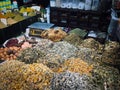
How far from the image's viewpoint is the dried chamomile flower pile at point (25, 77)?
129cm

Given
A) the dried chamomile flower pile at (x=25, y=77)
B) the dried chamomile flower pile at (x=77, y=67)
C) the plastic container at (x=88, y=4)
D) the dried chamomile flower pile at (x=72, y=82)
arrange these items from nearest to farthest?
the dried chamomile flower pile at (x=72, y=82) → the dried chamomile flower pile at (x=25, y=77) → the dried chamomile flower pile at (x=77, y=67) → the plastic container at (x=88, y=4)

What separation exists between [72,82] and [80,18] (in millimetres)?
2641

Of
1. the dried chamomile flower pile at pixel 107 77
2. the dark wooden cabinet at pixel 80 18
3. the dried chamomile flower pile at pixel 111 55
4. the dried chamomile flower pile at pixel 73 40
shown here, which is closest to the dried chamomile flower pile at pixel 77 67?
the dried chamomile flower pile at pixel 107 77

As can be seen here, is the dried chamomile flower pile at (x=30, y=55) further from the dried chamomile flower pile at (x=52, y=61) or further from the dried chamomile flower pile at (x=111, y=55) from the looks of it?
the dried chamomile flower pile at (x=111, y=55)

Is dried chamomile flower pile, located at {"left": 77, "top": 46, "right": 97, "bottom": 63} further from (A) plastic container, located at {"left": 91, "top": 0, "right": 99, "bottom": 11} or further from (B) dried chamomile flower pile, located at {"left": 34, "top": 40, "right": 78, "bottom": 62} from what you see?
(A) plastic container, located at {"left": 91, "top": 0, "right": 99, "bottom": 11}

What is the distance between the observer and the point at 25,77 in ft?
4.35

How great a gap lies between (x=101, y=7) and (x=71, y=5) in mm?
624

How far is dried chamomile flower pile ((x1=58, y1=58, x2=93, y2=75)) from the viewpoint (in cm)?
139

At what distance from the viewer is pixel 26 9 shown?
150 inches

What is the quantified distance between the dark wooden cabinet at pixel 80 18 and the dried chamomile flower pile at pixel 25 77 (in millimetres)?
2434

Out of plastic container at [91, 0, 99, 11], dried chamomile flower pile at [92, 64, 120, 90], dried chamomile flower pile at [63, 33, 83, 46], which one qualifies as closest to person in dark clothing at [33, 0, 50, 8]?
plastic container at [91, 0, 99, 11]

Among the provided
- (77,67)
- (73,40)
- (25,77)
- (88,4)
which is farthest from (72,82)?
(88,4)

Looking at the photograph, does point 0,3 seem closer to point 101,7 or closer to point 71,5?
point 71,5

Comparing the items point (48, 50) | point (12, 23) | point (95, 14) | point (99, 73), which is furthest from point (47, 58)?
point (95, 14)
